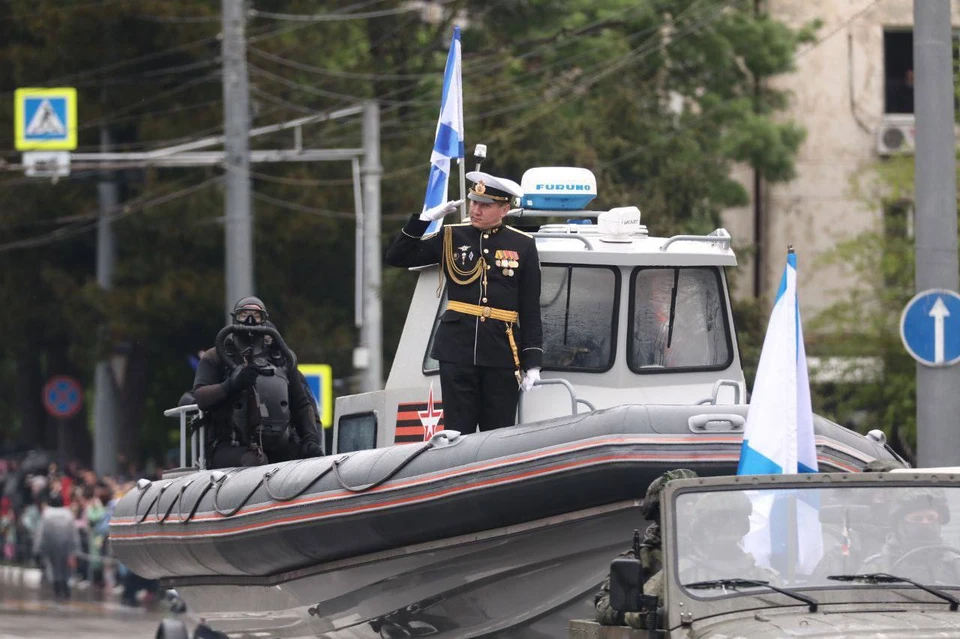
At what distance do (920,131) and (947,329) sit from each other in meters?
1.44

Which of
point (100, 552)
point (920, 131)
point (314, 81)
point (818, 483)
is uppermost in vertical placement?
point (314, 81)

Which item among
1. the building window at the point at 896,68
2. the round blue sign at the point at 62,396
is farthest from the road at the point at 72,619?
the building window at the point at 896,68

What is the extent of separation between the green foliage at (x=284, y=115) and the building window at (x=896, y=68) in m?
5.56

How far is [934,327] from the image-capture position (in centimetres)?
1383

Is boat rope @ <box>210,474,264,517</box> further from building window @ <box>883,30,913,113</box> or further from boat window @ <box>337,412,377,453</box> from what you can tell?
building window @ <box>883,30,913,113</box>

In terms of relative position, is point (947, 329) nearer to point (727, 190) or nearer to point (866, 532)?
point (866, 532)

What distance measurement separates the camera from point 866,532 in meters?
7.07

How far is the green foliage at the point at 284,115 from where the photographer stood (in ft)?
101

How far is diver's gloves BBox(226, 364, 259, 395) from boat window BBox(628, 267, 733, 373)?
2296 millimetres

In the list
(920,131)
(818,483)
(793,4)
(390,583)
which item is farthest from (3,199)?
(818,483)

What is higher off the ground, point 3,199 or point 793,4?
point 793,4

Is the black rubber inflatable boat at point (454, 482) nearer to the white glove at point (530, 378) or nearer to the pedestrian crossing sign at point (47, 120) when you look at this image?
the white glove at point (530, 378)

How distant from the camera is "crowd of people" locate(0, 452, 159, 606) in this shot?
95.0ft

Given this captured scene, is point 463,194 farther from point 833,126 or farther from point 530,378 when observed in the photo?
point 833,126
